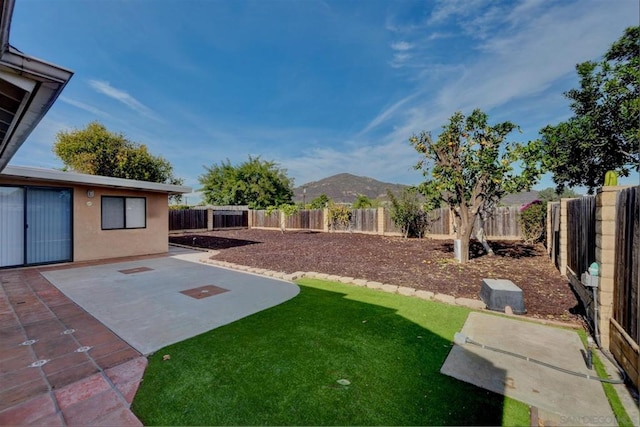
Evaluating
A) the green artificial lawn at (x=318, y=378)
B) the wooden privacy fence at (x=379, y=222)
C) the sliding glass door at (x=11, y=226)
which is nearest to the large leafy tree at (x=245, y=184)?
the wooden privacy fence at (x=379, y=222)

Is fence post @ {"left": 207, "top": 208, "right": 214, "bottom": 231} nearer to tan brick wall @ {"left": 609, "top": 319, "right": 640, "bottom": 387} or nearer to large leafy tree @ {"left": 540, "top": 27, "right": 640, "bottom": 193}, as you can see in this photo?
large leafy tree @ {"left": 540, "top": 27, "right": 640, "bottom": 193}

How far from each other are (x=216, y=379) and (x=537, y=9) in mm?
9400

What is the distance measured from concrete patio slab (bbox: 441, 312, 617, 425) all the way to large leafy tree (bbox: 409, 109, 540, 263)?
13.6ft

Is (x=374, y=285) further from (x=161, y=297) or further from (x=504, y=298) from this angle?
(x=161, y=297)

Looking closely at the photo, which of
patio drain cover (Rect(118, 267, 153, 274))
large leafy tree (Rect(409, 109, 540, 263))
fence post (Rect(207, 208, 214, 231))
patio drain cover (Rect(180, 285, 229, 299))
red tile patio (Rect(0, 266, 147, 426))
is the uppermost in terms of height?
Result: large leafy tree (Rect(409, 109, 540, 263))

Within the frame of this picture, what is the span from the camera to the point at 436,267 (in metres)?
6.81

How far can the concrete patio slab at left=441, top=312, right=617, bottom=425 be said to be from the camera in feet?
6.63

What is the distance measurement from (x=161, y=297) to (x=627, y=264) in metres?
6.19

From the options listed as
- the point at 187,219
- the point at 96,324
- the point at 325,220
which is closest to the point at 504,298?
the point at 96,324

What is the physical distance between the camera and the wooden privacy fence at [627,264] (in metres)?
2.36

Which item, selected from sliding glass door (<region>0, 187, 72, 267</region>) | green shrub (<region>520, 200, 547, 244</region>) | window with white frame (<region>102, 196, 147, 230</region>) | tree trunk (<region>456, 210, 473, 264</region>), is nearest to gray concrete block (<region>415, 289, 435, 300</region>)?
tree trunk (<region>456, 210, 473, 264</region>)

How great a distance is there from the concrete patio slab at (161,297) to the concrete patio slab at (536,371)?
9.37 ft

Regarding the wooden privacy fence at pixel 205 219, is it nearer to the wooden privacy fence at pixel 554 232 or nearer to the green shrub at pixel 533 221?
the green shrub at pixel 533 221

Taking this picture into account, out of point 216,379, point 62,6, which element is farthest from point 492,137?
point 62,6
